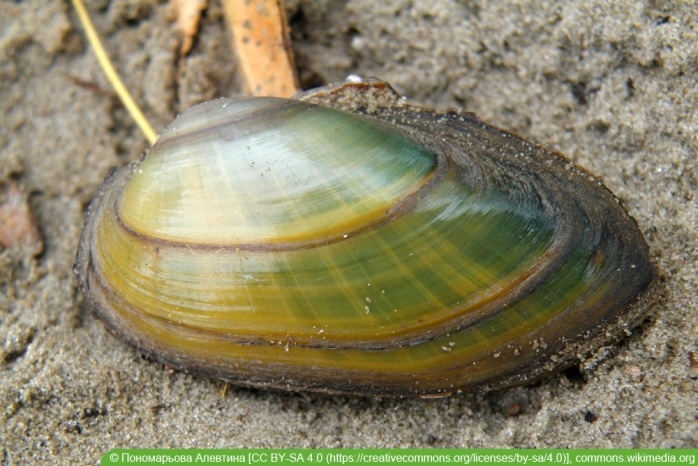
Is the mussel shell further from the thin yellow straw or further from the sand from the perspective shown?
the thin yellow straw

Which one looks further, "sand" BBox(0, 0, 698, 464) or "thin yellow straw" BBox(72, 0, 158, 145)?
"thin yellow straw" BBox(72, 0, 158, 145)

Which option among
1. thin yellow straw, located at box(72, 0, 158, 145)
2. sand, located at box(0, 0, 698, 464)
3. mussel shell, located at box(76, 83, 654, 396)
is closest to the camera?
mussel shell, located at box(76, 83, 654, 396)

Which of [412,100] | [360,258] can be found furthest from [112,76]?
[360,258]

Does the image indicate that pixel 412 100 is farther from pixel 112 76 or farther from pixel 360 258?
pixel 112 76

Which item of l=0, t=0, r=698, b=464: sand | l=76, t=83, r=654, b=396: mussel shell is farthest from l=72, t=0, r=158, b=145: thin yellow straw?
l=76, t=83, r=654, b=396: mussel shell

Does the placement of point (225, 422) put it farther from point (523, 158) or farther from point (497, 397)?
point (523, 158)

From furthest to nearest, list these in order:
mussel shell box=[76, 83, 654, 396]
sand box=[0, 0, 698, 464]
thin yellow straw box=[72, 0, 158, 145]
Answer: thin yellow straw box=[72, 0, 158, 145]
sand box=[0, 0, 698, 464]
mussel shell box=[76, 83, 654, 396]
